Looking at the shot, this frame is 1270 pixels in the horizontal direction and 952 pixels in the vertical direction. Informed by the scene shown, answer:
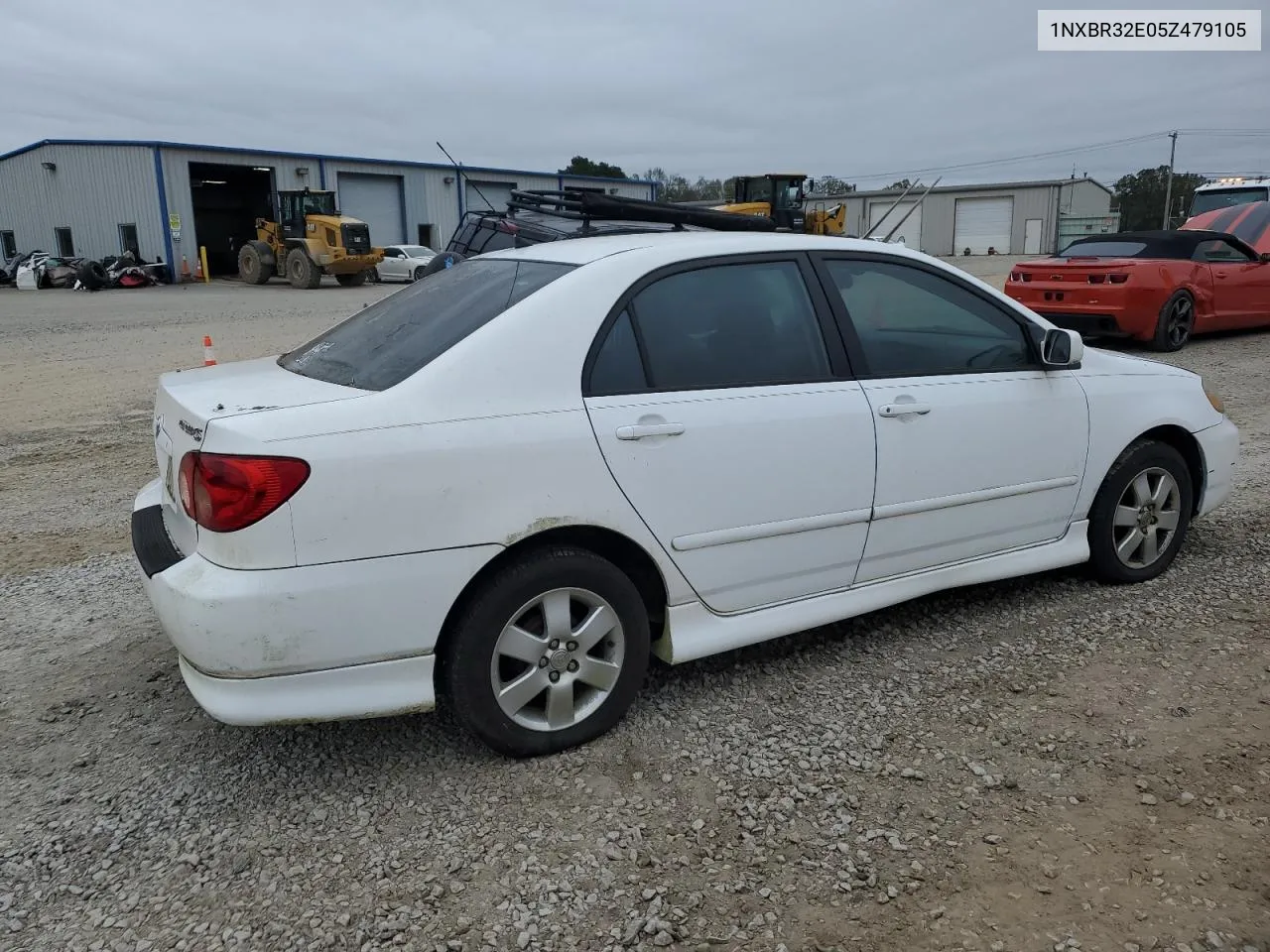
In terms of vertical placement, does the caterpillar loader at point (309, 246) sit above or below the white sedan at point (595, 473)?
above

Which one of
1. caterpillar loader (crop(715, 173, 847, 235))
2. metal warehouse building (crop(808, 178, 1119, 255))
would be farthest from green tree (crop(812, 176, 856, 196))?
caterpillar loader (crop(715, 173, 847, 235))

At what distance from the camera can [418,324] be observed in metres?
3.30

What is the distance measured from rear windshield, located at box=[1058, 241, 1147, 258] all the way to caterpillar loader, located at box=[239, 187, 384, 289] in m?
23.9

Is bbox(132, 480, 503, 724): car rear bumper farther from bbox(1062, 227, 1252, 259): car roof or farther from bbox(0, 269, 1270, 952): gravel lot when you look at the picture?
bbox(1062, 227, 1252, 259): car roof

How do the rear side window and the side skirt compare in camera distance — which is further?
the side skirt

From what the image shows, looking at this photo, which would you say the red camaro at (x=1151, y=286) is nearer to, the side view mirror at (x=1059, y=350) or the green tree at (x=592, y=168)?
the side view mirror at (x=1059, y=350)

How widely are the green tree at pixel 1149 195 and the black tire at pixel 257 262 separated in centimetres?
6154

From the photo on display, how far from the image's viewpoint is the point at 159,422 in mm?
3250

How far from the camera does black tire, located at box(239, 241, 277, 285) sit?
1315 inches

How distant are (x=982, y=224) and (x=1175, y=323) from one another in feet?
175

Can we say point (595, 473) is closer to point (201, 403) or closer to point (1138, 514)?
point (201, 403)

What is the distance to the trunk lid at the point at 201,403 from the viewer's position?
278cm

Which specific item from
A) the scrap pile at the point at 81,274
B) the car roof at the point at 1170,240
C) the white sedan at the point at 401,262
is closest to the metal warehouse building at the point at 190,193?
the scrap pile at the point at 81,274

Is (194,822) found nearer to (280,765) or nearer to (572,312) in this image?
(280,765)
